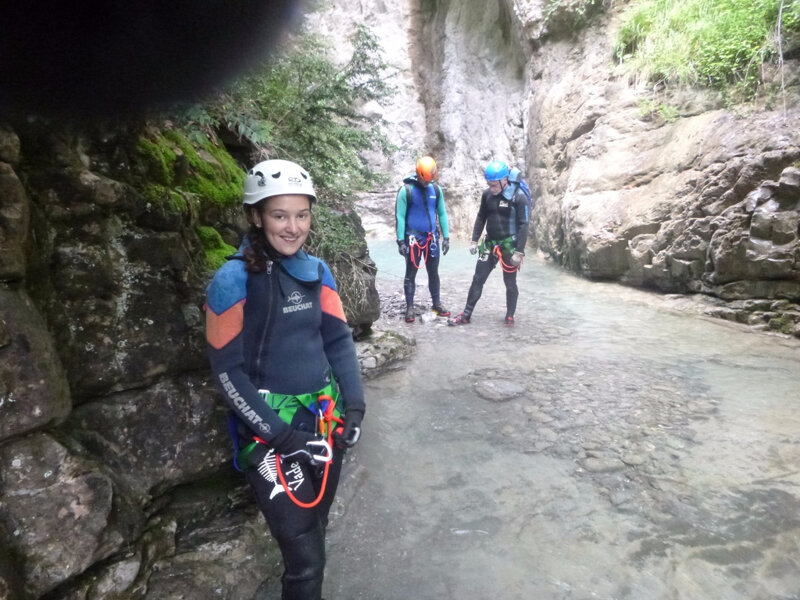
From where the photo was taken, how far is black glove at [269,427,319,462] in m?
1.86

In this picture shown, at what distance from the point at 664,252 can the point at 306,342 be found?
21.0 ft

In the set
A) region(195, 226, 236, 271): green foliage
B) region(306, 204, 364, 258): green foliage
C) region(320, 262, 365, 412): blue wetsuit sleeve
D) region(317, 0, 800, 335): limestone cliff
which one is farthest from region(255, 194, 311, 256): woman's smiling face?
region(317, 0, 800, 335): limestone cliff

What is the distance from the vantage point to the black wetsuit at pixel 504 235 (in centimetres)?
612

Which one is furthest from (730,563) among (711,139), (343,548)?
(711,139)

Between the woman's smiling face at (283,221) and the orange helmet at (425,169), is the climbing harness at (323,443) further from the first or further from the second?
the orange helmet at (425,169)

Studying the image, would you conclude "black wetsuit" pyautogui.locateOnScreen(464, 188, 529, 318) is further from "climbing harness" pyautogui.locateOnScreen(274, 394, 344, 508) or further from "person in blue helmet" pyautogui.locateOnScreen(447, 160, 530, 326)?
"climbing harness" pyautogui.locateOnScreen(274, 394, 344, 508)

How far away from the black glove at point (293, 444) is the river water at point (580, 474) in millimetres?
827

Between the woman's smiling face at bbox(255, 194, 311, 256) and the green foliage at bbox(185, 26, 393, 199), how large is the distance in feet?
5.64

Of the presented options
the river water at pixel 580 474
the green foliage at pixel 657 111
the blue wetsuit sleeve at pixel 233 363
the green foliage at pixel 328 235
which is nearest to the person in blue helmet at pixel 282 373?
the blue wetsuit sleeve at pixel 233 363

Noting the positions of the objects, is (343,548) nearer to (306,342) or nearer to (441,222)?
(306,342)

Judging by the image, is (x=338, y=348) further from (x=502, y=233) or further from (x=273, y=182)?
(x=502, y=233)

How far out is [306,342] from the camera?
2.06m

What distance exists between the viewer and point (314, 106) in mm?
4176

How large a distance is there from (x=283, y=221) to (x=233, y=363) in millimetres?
618
